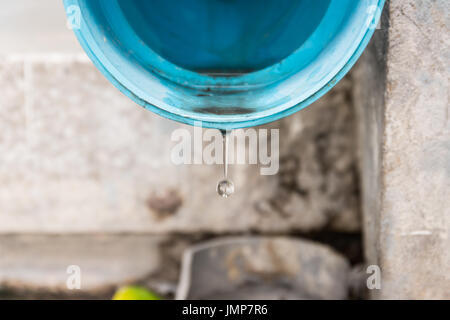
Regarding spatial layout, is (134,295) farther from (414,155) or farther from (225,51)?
(414,155)

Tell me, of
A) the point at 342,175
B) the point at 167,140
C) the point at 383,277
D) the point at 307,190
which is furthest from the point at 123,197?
the point at 383,277

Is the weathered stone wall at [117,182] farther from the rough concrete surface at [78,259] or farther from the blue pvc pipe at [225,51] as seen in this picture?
the blue pvc pipe at [225,51]

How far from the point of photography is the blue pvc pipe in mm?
767

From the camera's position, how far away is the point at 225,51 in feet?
3.27

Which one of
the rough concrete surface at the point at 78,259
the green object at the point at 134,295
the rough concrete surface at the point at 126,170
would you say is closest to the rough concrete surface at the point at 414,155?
the rough concrete surface at the point at 126,170

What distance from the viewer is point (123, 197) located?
1.44 meters

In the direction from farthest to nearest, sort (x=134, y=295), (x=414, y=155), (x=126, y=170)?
(x=126, y=170), (x=134, y=295), (x=414, y=155)

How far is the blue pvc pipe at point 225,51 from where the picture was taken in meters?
0.77

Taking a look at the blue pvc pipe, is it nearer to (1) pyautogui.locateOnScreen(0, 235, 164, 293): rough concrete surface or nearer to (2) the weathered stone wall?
(2) the weathered stone wall

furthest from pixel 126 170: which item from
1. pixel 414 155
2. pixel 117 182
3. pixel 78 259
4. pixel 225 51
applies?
pixel 414 155

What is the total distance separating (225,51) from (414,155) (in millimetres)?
518

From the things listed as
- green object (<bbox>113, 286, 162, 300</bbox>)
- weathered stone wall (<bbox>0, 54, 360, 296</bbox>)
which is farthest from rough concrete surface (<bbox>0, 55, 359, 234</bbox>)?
green object (<bbox>113, 286, 162, 300</bbox>)

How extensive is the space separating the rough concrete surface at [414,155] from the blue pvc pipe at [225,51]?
0.17m

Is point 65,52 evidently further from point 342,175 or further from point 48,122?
point 342,175
